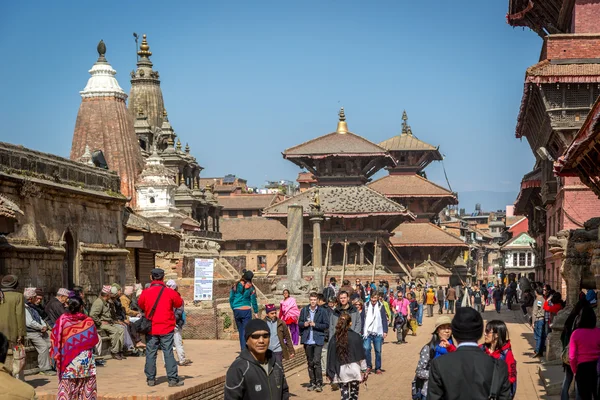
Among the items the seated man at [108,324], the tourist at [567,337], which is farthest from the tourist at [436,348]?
the seated man at [108,324]

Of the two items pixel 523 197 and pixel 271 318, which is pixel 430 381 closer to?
pixel 271 318

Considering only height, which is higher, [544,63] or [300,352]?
[544,63]

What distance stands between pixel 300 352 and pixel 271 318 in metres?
6.05

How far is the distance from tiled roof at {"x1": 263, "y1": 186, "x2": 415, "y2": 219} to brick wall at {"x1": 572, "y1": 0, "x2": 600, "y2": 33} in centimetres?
2719

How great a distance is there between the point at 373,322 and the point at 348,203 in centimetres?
4133

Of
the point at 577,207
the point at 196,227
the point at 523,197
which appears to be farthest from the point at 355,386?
the point at 196,227

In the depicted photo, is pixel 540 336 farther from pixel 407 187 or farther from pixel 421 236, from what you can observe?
pixel 407 187

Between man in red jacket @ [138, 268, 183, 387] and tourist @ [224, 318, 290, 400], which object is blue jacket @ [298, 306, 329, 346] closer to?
man in red jacket @ [138, 268, 183, 387]

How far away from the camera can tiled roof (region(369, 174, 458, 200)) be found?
70688 mm

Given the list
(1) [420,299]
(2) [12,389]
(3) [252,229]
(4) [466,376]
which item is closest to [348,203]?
(1) [420,299]

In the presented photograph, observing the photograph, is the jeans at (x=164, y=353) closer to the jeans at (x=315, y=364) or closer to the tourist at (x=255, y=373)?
the jeans at (x=315, y=364)

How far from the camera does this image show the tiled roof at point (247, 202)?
10319cm

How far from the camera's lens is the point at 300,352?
22.2 metres

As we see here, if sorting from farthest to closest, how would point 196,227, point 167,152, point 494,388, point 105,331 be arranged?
point 167,152, point 196,227, point 105,331, point 494,388
